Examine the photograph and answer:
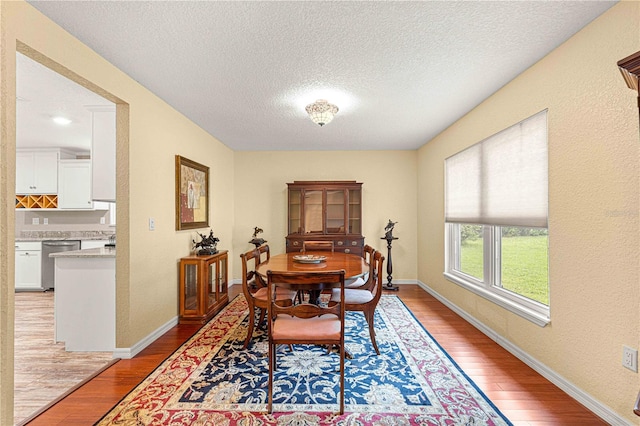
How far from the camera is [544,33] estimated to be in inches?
75.2

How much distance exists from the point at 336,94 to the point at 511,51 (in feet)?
4.74

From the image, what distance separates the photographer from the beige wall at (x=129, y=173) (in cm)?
154

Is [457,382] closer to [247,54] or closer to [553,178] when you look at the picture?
[553,178]

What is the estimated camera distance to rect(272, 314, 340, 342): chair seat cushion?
1.92 metres

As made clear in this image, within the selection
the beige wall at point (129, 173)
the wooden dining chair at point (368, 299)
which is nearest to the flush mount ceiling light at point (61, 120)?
the beige wall at point (129, 173)

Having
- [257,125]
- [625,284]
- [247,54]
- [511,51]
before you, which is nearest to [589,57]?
[511,51]

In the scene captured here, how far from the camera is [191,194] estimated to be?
3.74 m

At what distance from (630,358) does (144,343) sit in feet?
11.8

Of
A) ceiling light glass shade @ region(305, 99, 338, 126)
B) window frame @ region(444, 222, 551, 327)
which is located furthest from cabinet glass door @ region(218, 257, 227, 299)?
window frame @ region(444, 222, 551, 327)

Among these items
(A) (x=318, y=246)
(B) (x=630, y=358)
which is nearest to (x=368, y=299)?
(A) (x=318, y=246)

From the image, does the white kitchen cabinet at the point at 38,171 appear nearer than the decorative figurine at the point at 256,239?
No

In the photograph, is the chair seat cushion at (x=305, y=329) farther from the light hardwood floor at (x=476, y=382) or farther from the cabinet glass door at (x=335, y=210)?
the cabinet glass door at (x=335, y=210)

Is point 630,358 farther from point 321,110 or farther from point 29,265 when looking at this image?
point 29,265

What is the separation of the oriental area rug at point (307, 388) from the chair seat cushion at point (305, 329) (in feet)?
1.39
